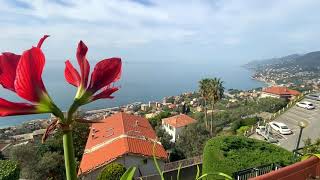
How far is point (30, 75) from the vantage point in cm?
72

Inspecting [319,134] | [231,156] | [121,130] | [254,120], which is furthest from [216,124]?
[231,156]

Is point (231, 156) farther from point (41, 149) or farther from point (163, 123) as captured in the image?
point (163, 123)

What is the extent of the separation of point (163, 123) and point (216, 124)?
919 cm

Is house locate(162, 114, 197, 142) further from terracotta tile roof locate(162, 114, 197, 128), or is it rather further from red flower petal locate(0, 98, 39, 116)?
red flower petal locate(0, 98, 39, 116)

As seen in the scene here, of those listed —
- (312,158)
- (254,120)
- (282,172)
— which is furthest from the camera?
(254,120)

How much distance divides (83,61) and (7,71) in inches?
7.1

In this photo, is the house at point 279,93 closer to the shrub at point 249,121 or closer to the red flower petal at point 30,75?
the shrub at point 249,121

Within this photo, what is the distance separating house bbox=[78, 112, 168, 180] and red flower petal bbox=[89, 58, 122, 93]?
1373cm

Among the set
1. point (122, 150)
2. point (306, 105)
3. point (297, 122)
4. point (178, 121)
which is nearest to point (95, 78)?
point (122, 150)

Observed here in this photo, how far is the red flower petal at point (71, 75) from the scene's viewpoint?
862 mm

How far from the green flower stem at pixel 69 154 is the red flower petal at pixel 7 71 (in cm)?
15

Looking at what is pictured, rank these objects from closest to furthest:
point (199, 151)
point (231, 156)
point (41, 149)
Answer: point (231, 156) < point (41, 149) < point (199, 151)

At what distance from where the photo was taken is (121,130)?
20922 millimetres

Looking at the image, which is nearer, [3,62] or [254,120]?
[3,62]
